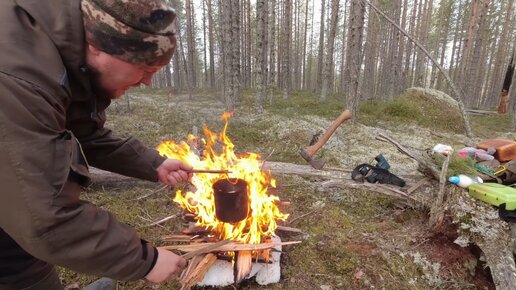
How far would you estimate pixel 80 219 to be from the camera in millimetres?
1409

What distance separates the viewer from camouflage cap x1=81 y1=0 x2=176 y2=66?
1.47 metres

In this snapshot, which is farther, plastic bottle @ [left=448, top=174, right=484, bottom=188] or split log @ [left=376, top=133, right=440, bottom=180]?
split log @ [left=376, top=133, right=440, bottom=180]

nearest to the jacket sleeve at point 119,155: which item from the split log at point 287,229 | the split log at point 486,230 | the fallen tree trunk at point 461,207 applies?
the split log at point 287,229

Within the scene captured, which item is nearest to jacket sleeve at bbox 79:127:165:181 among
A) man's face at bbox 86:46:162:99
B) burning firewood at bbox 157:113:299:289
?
burning firewood at bbox 157:113:299:289

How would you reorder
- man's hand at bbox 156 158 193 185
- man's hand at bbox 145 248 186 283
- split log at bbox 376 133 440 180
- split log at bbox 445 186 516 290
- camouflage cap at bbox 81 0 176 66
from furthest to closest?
split log at bbox 376 133 440 180
split log at bbox 445 186 516 290
man's hand at bbox 156 158 193 185
man's hand at bbox 145 248 186 283
camouflage cap at bbox 81 0 176 66

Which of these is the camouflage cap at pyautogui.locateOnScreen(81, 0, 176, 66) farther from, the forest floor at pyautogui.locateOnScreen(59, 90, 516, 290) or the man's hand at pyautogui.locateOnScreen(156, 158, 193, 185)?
the forest floor at pyautogui.locateOnScreen(59, 90, 516, 290)

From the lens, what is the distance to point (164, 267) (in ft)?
6.02

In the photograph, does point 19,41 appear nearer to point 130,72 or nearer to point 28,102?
point 28,102

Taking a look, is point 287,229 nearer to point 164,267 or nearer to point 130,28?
point 164,267

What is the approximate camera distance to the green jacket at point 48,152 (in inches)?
47.6

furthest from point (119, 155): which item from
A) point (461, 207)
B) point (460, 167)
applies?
point (460, 167)

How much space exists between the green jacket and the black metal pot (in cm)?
161

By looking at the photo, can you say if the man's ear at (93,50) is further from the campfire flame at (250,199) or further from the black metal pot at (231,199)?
the campfire flame at (250,199)

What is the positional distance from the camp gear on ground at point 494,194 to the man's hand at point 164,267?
13.1 ft
